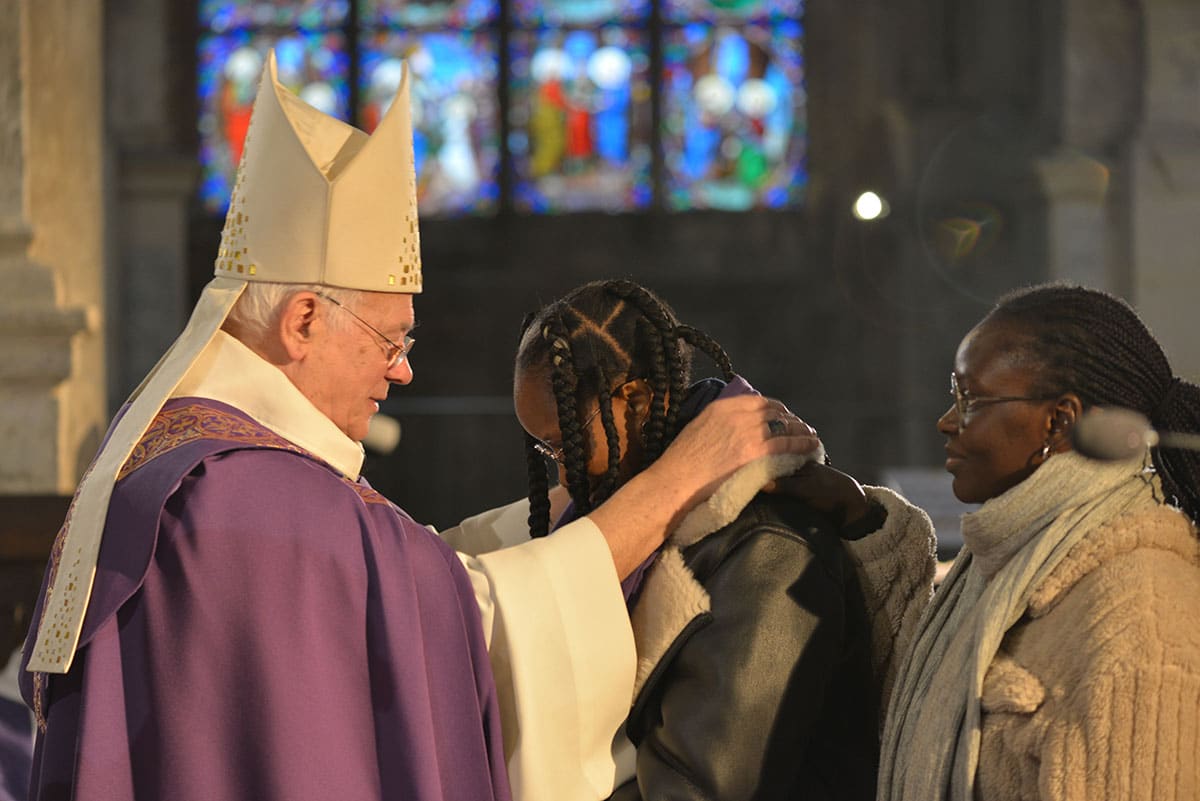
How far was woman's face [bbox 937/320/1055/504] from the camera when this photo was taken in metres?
2.19

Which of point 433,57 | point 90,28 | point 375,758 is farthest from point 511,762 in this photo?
point 433,57

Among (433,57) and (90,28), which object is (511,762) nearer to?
(90,28)

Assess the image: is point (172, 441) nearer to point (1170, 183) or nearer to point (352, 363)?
point (352, 363)

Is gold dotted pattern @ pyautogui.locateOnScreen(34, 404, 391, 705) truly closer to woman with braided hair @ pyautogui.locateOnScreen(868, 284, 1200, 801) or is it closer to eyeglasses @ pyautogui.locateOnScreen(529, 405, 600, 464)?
eyeglasses @ pyautogui.locateOnScreen(529, 405, 600, 464)

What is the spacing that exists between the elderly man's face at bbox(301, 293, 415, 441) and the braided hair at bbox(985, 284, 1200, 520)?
1.06 m

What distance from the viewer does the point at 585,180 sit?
419 inches

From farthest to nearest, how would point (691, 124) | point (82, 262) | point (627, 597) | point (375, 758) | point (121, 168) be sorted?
1. point (691, 124)
2. point (121, 168)
3. point (82, 262)
4. point (627, 597)
5. point (375, 758)

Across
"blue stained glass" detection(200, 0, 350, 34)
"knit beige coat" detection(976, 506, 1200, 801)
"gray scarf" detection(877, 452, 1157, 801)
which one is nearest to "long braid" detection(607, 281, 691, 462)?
"gray scarf" detection(877, 452, 1157, 801)

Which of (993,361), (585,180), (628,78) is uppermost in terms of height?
(628,78)

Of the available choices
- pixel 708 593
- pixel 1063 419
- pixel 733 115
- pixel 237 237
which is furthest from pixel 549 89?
pixel 1063 419

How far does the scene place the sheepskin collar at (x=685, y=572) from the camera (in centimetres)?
243

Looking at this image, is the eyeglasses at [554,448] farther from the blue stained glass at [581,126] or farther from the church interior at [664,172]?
the blue stained glass at [581,126]

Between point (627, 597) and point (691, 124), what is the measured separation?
8.26 m

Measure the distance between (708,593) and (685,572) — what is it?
0.07m
